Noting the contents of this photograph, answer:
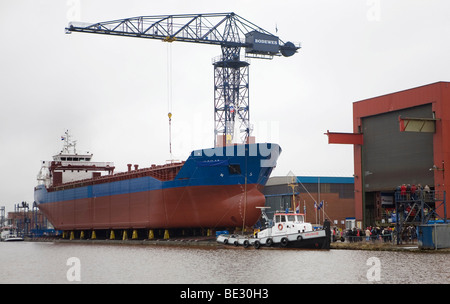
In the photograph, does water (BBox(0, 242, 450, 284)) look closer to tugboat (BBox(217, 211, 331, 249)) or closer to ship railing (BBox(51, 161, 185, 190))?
tugboat (BBox(217, 211, 331, 249))

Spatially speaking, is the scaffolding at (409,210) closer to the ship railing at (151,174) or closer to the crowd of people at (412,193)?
the crowd of people at (412,193)

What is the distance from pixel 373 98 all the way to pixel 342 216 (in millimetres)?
20507

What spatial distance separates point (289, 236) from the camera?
3544 centimetres

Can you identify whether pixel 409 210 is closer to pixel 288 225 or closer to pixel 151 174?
pixel 288 225

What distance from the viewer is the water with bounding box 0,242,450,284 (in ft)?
76.5

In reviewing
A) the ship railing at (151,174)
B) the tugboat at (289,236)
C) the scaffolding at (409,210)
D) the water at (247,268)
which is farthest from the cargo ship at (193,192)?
the scaffolding at (409,210)

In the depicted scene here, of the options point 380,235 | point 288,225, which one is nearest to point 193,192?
point 288,225

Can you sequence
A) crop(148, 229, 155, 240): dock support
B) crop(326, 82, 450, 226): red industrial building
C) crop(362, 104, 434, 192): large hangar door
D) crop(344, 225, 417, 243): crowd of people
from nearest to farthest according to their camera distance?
crop(344, 225, 417, 243): crowd of people, crop(326, 82, 450, 226): red industrial building, crop(362, 104, 434, 192): large hangar door, crop(148, 229, 155, 240): dock support

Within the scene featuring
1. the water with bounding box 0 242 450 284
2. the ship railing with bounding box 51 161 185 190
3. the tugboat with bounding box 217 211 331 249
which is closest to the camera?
the water with bounding box 0 242 450 284

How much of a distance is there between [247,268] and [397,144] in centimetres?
1870

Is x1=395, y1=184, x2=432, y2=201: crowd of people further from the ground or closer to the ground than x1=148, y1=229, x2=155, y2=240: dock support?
further from the ground

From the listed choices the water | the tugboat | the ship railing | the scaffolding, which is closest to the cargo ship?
the ship railing
